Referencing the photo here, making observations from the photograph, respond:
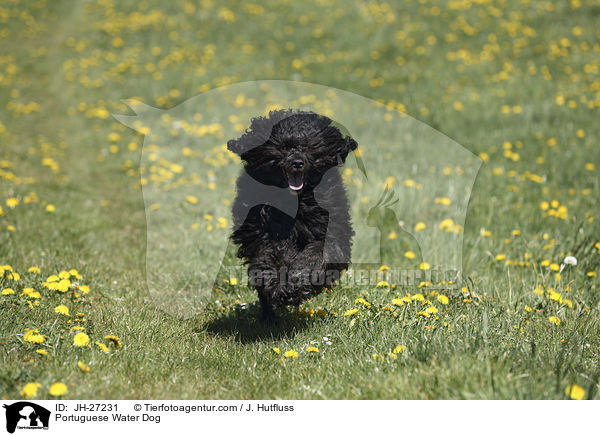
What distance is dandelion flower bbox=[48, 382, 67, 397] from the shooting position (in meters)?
2.78

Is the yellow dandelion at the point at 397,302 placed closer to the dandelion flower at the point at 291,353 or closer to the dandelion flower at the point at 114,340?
the dandelion flower at the point at 291,353

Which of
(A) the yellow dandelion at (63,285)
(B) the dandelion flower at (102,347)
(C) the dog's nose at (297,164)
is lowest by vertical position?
(B) the dandelion flower at (102,347)

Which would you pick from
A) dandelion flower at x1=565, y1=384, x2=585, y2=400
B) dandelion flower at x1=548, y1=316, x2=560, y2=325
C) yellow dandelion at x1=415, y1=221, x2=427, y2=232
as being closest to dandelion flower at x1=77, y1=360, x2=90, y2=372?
dandelion flower at x1=565, y1=384, x2=585, y2=400

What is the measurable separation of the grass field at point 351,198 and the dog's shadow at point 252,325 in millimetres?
22

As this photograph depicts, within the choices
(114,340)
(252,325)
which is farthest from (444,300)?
(114,340)

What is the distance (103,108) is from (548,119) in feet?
26.5

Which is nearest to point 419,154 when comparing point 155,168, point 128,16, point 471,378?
point 155,168

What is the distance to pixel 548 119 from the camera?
8406mm

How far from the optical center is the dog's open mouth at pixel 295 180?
137 inches

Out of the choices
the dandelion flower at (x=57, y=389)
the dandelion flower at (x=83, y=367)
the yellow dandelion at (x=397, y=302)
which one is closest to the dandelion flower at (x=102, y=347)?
the dandelion flower at (x=83, y=367)

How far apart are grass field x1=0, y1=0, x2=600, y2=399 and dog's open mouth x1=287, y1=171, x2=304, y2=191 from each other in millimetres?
963

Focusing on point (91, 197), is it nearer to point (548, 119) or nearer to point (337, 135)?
point (337, 135)
